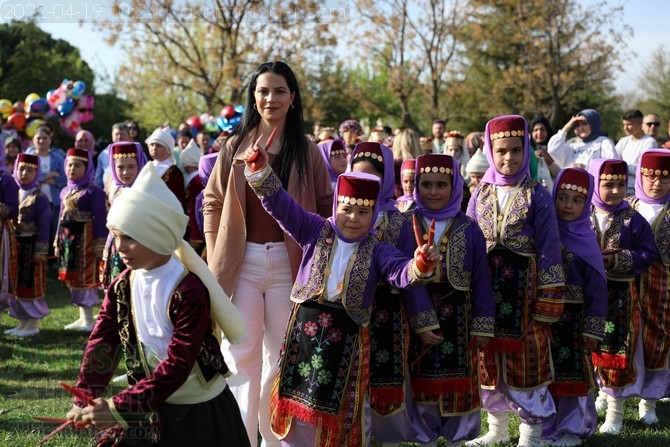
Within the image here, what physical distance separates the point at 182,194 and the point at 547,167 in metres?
4.08

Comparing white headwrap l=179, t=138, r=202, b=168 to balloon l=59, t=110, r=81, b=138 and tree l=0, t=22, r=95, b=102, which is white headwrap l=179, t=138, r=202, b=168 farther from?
tree l=0, t=22, r=95, b=102

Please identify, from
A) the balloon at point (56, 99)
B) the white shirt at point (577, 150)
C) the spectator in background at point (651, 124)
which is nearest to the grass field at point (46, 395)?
the white shirt at point (577, 150)

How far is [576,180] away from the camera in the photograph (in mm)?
5039

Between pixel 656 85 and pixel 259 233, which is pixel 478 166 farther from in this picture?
pixel 656 85

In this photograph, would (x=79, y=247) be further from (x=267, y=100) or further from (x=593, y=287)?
(x=593, y=287)

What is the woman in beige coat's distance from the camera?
418 cm

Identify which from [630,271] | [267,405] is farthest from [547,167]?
[267,405]

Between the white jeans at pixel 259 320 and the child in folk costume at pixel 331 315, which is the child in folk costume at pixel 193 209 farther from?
the child in folk costume at pixel 331 315

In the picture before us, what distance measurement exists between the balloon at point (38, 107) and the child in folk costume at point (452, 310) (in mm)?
11088

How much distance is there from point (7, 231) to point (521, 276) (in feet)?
17.9

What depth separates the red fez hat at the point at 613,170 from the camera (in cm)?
541

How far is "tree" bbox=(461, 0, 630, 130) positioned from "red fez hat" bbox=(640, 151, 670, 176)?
19805 mm

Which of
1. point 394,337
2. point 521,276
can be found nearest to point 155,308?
point 394,337

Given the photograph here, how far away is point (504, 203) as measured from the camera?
488cm
